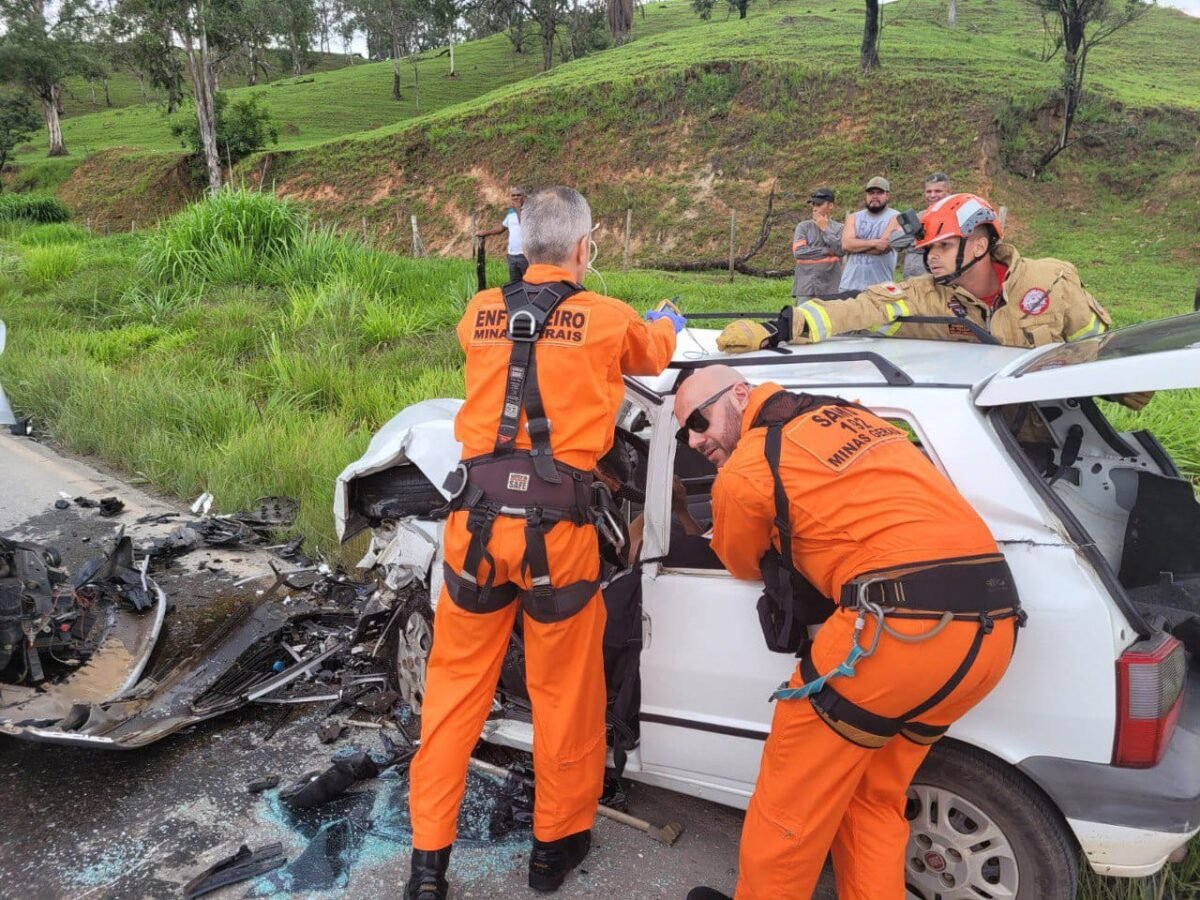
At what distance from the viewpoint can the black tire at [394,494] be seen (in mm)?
3352

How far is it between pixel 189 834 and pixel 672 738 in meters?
1.68

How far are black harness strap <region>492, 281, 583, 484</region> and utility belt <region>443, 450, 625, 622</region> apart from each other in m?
0.02

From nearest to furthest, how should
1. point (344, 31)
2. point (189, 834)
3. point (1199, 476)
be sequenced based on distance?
point (189, 834), point (1199, 476), point (344, 31)

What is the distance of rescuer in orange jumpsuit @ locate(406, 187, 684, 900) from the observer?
2.38m

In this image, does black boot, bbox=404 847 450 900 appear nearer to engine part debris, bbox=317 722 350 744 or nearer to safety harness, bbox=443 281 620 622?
safety harness, bbox=443 281 620 622

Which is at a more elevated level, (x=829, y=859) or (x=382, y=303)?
(x=382, y=303)

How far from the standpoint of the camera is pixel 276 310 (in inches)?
400

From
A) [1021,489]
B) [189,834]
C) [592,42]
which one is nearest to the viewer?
[1021,489]

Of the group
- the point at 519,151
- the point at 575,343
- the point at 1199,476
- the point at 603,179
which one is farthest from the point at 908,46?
the point at 575,343

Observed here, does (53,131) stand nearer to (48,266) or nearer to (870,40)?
(48,266)

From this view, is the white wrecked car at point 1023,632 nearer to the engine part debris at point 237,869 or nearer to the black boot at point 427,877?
the black boot at point 427,877

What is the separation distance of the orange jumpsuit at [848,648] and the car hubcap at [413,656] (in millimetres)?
1440

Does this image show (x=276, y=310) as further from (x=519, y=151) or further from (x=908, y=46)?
(x=908, y=46)

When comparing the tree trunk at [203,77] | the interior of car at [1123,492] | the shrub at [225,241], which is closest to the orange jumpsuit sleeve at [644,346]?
the interior of car at [1123,492]
